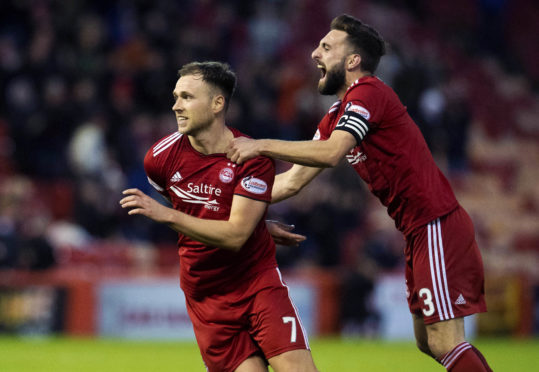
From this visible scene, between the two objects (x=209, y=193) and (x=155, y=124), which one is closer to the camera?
(x=209, y=193)

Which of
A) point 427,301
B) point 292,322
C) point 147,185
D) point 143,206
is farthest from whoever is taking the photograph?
point 147,185

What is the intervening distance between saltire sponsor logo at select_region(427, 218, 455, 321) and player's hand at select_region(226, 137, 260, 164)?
123cm

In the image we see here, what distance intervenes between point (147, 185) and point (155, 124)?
159 cm

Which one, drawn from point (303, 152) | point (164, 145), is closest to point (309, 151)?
point (303, 152)

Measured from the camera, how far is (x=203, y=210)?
552 centimetres

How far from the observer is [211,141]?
5.59 m

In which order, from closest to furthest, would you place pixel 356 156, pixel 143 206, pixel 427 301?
pixel 143 206, pixel 427 301, pixel 356 156

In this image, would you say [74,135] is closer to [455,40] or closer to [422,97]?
[422,97]

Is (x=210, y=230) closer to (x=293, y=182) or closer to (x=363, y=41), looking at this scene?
(x=293, y=182)

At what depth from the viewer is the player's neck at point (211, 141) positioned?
18.3 feet

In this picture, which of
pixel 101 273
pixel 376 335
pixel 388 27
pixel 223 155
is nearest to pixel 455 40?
pixel 388 27

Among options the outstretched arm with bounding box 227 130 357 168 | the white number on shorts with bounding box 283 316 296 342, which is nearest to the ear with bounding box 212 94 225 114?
the outstretched arm with bounding box 227 130 357 168

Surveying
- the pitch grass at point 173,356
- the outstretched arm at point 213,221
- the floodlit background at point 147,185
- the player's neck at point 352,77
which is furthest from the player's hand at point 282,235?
the floodlit background at point 147,185

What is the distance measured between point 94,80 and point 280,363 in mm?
10485
